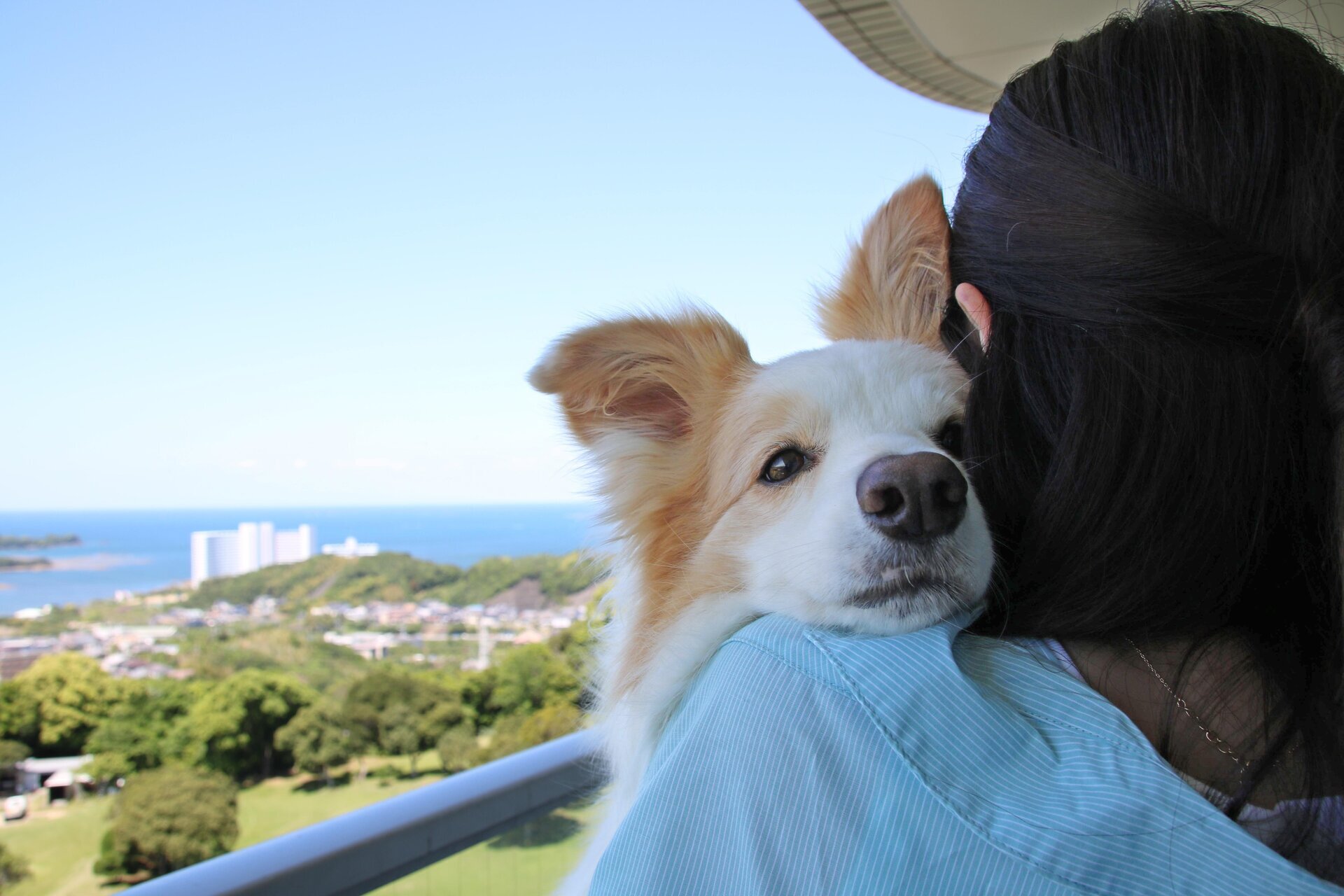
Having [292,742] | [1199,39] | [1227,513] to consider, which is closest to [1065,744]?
[1227,513]

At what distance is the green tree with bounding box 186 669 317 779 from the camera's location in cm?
550

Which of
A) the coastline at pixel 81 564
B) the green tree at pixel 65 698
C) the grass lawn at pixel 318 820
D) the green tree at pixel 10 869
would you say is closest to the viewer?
the grass lawn at pixel 318 820

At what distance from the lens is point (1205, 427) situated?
31.1 inches

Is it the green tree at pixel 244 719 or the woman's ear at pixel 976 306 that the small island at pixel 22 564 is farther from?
the woman's ear at pixel 976 306

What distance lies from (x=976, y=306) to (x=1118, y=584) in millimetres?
378

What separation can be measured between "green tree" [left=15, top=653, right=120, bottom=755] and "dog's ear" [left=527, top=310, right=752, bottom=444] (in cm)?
487

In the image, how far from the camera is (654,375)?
4.84ft

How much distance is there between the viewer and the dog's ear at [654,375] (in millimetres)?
1406

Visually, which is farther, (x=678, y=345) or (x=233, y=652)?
(x=233, y=652)

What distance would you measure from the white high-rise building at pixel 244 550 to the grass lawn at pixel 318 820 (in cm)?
216

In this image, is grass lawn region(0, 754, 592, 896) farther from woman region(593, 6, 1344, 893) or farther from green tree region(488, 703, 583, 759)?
woman region(593, 6, 1344, 893)

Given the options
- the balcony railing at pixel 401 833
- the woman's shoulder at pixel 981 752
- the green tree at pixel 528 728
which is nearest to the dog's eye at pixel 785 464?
the woman's shoulder at pixel 981 752

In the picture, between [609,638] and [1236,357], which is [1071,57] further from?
[609,638]

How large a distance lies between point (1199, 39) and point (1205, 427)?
17.4 inches
